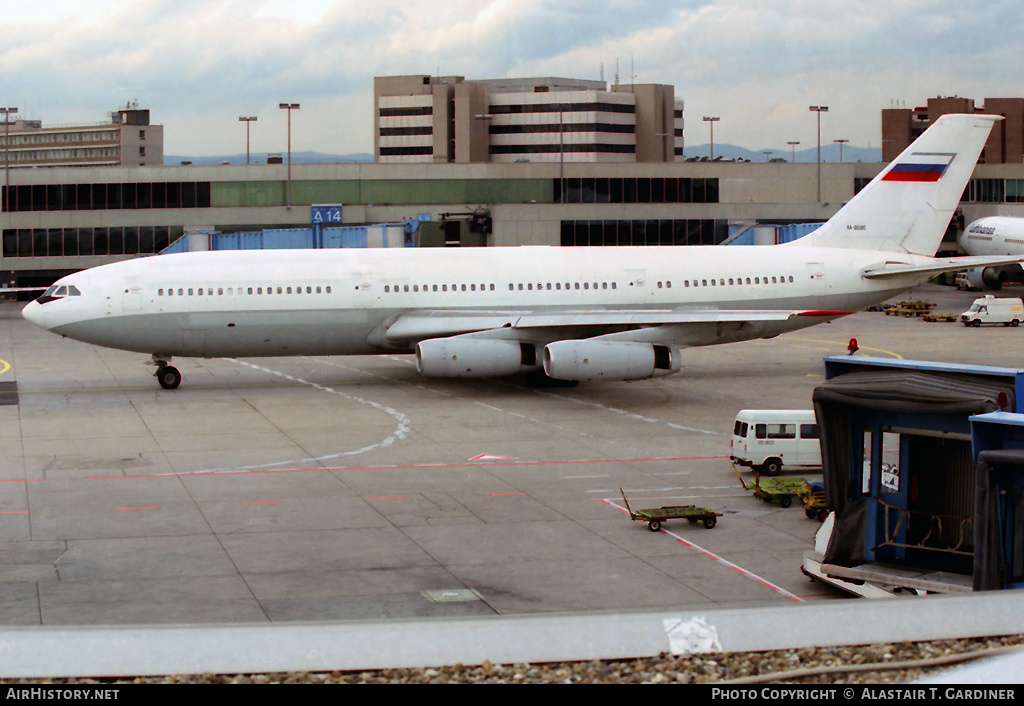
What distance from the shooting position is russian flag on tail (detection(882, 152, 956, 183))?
4997 cm

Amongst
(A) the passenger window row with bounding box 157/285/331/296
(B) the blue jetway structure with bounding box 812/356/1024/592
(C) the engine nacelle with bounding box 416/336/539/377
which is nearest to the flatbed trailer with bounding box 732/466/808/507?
(B) the blue jetway structure with bounding box 812/356/1024/592

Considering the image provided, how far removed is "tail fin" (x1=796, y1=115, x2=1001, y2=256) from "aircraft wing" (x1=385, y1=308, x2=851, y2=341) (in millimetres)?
5800

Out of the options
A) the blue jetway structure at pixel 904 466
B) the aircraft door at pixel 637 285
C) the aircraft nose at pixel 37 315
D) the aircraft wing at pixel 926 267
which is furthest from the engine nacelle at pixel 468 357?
the blue jetway structure at pixel 904 466

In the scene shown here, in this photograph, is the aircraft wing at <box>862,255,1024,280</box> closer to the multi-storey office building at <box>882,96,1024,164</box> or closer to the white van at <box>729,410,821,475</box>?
the white van at <box>729,410,821,475</box>

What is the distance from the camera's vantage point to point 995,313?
66938 mm

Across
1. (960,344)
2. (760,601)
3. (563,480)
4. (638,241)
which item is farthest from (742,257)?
(638,241)

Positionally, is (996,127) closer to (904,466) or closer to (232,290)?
(232,290)

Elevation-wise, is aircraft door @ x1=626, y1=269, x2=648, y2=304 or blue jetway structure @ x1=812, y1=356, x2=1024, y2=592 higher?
aircraft door @ x1=626, y1=269, x2=648, y2=304

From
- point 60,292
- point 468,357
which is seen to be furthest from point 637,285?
point 60,292

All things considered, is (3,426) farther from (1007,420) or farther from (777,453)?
(1007,420)

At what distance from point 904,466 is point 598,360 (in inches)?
864

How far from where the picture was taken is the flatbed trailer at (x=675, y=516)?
24516 mm

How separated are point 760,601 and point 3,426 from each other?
2637 cm

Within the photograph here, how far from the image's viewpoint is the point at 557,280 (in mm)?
45844
